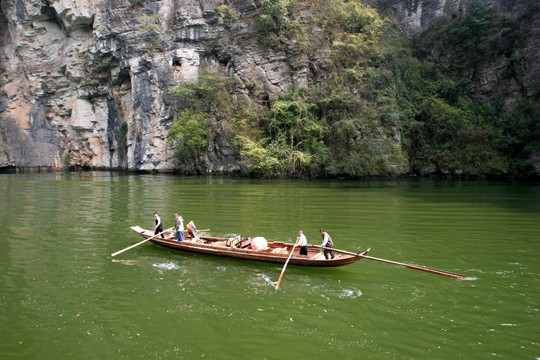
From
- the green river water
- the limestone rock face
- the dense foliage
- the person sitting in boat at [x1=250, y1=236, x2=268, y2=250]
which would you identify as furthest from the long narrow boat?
the limestone rock face

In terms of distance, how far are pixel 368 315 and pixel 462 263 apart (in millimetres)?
4689

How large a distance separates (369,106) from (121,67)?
30.5m

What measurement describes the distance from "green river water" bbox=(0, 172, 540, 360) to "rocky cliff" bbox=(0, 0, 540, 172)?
24.8m

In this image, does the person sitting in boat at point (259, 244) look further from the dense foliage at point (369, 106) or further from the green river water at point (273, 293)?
the dense foliage at point (369, 106)

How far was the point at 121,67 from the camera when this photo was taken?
45.9 metres

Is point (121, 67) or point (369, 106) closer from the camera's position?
point (369, 106)

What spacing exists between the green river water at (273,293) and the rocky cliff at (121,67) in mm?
24798

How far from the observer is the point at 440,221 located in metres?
15.9

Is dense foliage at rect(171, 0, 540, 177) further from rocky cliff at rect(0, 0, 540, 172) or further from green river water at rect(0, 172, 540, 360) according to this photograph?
green river water at rect(0, 172, 540, 360)

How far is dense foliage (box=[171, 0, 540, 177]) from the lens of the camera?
34.5 meters

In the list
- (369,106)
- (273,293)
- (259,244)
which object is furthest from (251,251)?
(369,106)

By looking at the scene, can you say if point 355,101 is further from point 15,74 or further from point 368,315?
point 15,74

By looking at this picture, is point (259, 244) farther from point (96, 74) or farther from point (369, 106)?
point (96, 74)

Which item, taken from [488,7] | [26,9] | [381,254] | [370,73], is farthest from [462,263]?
[26,9]
